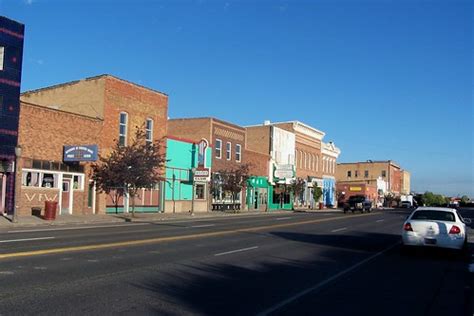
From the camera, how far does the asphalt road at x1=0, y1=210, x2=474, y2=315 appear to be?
327 inches

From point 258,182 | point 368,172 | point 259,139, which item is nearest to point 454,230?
point 258,182

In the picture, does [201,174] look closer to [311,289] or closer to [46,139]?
[46,139]

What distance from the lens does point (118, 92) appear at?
3653 centimetres

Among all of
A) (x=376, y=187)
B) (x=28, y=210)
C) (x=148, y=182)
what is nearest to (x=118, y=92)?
(x=148, y=182)

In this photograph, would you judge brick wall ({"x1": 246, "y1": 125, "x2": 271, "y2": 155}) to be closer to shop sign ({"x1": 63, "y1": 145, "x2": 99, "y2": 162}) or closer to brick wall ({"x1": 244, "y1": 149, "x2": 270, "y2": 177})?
brick wall ({"x1": 244, "y1": 149, "x2": 270, "y2": 177})

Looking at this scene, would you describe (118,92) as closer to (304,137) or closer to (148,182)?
(148,182)

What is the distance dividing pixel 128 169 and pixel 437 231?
67.5 feet

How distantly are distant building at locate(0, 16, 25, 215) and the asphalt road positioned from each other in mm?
11702

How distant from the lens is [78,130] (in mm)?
33188

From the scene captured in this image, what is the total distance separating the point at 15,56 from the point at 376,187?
94035 millimetres

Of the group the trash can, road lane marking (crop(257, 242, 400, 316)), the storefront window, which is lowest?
road lane marking (crop(257, 242, 400, 316))

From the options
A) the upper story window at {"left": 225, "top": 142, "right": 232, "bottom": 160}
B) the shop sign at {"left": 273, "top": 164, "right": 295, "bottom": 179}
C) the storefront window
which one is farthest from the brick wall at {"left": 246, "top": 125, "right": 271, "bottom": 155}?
the storefront window

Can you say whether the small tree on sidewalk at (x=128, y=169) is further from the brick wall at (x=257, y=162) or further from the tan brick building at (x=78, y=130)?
the brick wall at (x=257, y=162)

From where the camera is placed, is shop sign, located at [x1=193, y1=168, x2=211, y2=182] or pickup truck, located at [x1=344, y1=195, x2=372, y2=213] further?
pickup truck, located at [x1=344, y1=195, x2=372, y2=213]
